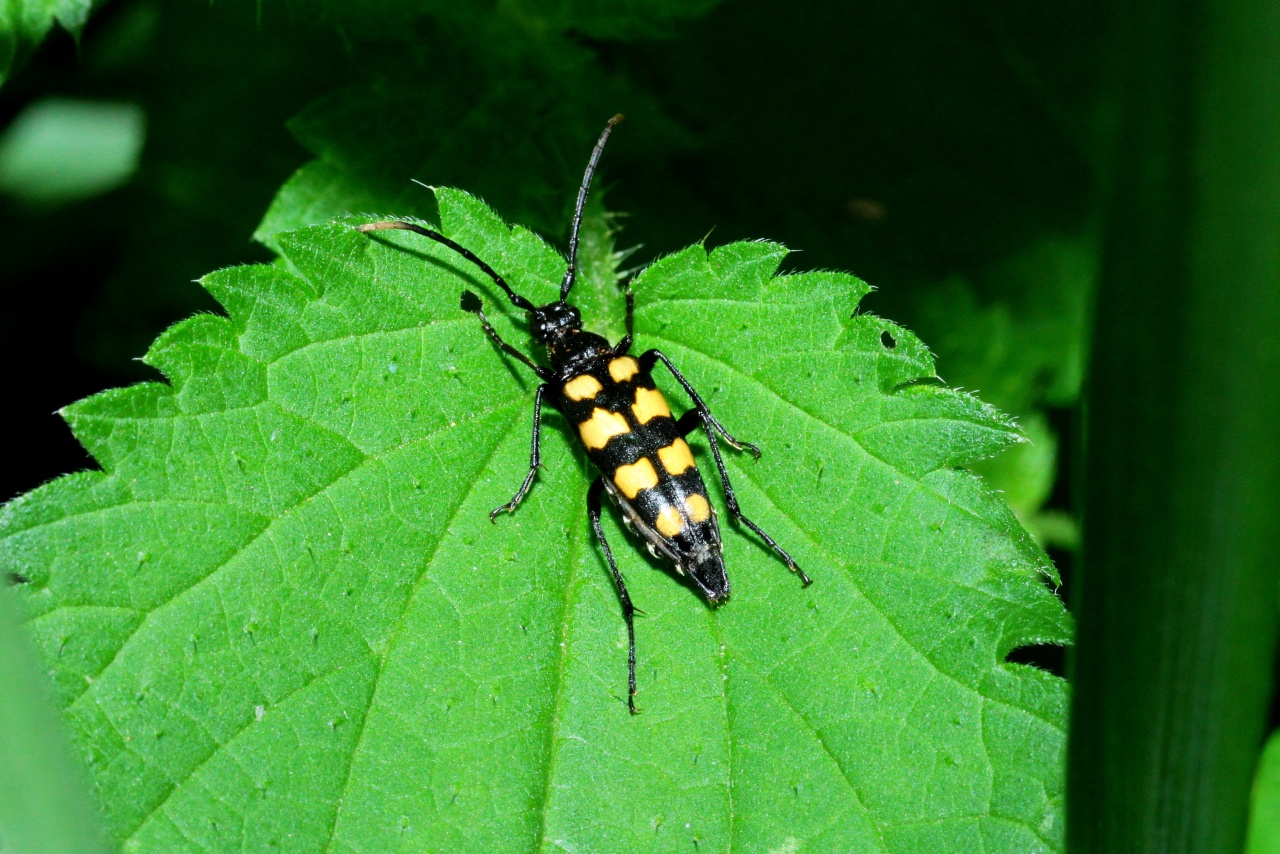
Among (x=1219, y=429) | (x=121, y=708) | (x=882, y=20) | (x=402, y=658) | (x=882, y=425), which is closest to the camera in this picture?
(x=1219, y=429)

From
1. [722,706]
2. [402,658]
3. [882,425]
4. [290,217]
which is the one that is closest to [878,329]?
[882,425]

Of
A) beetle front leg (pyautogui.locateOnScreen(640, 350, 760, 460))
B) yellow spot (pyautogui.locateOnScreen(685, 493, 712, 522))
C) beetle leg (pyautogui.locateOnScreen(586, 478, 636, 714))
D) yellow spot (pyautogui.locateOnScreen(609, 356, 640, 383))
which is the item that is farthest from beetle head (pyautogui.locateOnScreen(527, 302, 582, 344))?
yellow spot (pyautogui.locateOnScreen(685, 493, 712, 522))

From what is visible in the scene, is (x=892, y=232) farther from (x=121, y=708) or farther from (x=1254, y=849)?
(x=121, y=708)

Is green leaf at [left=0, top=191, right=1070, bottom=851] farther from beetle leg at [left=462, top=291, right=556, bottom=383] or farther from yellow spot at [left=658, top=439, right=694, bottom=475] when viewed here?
yellow spot at [left=658, top=439, right=694, bottom=475]

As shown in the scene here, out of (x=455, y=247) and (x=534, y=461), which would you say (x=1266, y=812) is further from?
(x=455, y=247)

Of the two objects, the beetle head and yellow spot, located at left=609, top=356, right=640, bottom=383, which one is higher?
the beetle head
